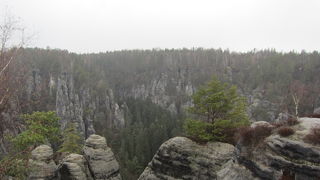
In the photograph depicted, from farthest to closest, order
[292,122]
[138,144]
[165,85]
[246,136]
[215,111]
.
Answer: [165,85]
[138,144]
[215,111]
[246,136]
[292,122]

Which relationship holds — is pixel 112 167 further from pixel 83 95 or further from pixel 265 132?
pixel 83 95

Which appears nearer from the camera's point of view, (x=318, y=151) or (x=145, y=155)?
(x=318, y=151)

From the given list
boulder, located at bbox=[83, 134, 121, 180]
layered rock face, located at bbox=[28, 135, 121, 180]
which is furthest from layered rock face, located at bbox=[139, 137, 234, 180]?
layered rock face, located at bbox=[28, 135, 121, 180]

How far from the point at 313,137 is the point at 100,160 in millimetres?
18350

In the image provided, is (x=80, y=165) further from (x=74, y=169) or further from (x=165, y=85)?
(x=165, y=85)

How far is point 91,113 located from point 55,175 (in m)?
106

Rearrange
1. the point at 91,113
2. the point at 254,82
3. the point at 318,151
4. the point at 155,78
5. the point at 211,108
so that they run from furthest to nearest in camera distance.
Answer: the point at 155,78 < the point at 254,82 < the point at 91,113 < the point at 211,108 < the point at 318,151

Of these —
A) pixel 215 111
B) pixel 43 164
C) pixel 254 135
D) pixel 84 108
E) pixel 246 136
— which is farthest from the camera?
pixel 84 108

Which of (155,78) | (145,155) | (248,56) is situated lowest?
(145,155)

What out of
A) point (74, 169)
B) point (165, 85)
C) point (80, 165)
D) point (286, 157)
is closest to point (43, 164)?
point (74, 169)

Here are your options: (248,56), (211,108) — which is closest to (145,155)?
(211,108)

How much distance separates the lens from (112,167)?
2809 centimetres

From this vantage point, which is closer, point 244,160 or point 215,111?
point 244,160

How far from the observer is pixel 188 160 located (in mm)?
23656
